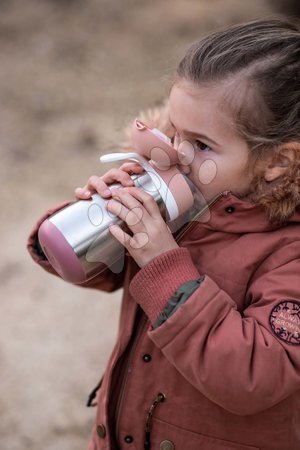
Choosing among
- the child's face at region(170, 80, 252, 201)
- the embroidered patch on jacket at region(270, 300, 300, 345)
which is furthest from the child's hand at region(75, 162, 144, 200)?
the embroidered patch on jacket at region(270, 300, 300, 345)

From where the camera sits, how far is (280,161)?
1573 mm

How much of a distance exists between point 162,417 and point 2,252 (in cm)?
211

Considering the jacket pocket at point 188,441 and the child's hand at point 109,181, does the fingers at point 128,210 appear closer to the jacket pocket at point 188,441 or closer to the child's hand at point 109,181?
the child's hand at point 109,181

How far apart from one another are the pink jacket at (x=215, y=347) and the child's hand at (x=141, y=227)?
31 millimetres

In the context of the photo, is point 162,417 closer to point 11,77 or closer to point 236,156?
point 236,156

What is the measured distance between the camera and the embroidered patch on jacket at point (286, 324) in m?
1.45

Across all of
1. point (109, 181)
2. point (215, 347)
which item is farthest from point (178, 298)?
point (109, 181)

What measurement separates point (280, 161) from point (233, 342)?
0.43m

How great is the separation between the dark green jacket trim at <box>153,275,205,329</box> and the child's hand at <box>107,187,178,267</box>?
106 mm

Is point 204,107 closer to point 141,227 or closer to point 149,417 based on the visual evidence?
point 141,227

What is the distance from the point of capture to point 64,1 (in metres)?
6.16

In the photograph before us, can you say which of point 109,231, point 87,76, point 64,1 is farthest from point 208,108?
point 64,1

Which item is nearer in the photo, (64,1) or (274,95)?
(274,95)

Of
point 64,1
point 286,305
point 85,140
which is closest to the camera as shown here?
point 286,305
